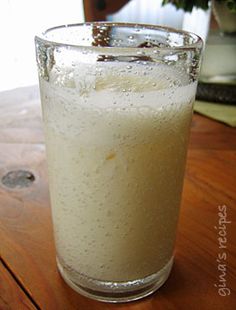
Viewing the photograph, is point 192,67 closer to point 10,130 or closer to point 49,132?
point 49,132

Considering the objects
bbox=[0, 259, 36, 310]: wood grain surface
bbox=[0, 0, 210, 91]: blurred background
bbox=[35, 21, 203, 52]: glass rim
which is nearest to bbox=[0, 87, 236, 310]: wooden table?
bbox=[0, 259, 36, 310]: wood grain surface

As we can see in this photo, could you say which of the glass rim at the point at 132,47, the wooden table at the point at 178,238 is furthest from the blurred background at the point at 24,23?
the glass rim at the point at 132,47

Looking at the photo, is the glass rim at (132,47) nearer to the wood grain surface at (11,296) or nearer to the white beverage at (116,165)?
the white beverage at (116,165)

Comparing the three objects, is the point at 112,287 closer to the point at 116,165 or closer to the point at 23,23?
the point at 116,165

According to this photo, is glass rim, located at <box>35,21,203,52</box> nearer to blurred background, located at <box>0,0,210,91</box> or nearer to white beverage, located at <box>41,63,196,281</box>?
white beverage, located at <box>41,63,196,281</box>

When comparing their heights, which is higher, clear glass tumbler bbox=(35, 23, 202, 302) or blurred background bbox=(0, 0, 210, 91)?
clear glass tumbler bbox=(35, 23, 202, 302)

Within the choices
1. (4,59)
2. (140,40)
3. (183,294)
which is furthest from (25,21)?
(183,294)
